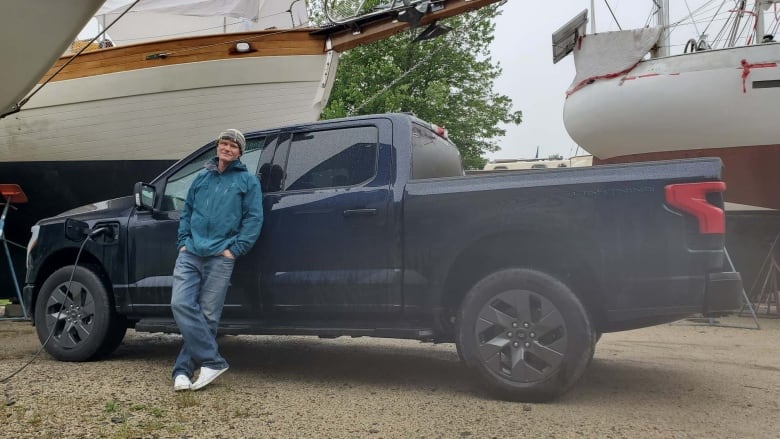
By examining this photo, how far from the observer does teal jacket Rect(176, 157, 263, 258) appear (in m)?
3.99

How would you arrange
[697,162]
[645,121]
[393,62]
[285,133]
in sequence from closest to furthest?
[697,162] < [285,133] < [645,121] < [393,62]

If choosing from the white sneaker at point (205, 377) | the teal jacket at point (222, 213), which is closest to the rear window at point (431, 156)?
the teal jacket at point (222, 213)

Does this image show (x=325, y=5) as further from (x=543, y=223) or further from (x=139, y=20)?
(x=543, y=223)

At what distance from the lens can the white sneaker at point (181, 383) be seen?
3.85 m

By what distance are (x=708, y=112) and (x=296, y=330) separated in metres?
8.49

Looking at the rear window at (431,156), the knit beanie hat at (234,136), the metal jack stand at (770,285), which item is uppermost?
the knit beanie hat at (234,136)

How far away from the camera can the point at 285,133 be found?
4.57 m

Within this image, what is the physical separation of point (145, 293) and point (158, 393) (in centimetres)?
101

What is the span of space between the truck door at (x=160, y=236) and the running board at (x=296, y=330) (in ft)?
0.38

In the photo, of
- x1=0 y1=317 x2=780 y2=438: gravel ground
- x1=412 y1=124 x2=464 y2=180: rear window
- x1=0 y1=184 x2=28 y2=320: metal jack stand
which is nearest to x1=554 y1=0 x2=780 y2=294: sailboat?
x1=0 y1=317 x2=780 y2=438: gravel ground

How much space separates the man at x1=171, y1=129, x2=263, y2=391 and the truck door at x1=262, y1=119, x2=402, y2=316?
26cm

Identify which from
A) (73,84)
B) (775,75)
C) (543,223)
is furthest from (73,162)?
(775,75)

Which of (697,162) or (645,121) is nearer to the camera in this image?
(697,162)

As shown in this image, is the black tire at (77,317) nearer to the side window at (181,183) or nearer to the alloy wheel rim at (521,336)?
the side window at (181,183)
